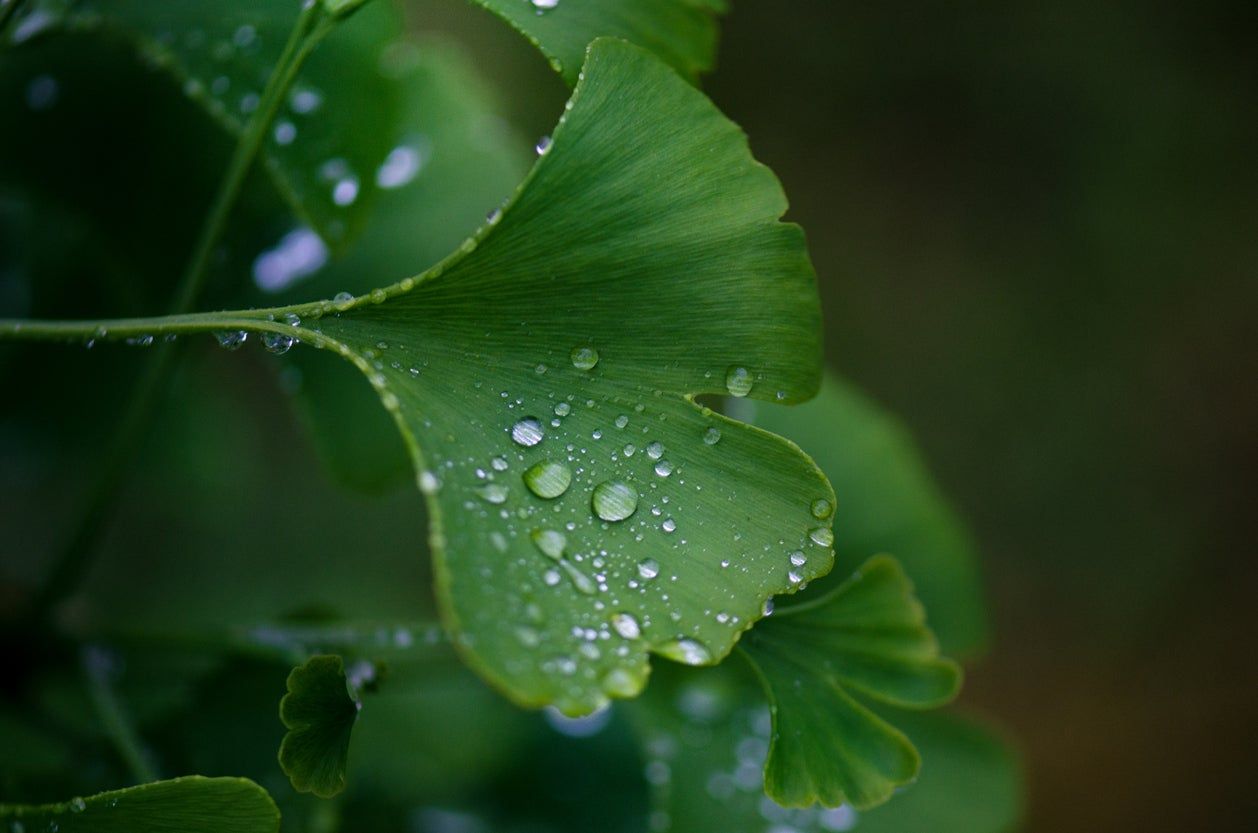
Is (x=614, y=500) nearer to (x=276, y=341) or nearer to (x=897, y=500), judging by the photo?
(x=276, y=341)

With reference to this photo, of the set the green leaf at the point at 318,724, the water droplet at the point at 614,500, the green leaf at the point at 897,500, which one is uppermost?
the water droplet at the point at 614,500

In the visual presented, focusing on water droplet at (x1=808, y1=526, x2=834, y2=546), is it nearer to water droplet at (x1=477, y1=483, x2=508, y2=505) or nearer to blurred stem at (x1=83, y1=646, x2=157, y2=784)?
water droplet at (x1=477, y1=483, x2=508, y2=505)

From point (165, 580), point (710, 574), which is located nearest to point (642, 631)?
point (710, 574)

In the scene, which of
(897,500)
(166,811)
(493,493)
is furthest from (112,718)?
(897,500)

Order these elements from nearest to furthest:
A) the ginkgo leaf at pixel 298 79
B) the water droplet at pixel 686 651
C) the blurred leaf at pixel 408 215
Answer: the water droplet at pixel 686 651 → the ginkgo leaf at pixel 298 79 → the blurred leaf at pixel 408 215

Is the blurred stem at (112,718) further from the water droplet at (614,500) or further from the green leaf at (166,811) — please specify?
the water droplet at (614,500)

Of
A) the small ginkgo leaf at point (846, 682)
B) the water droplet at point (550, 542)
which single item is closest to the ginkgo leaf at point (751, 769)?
the small ginkgo leaf at point (846, 682)
